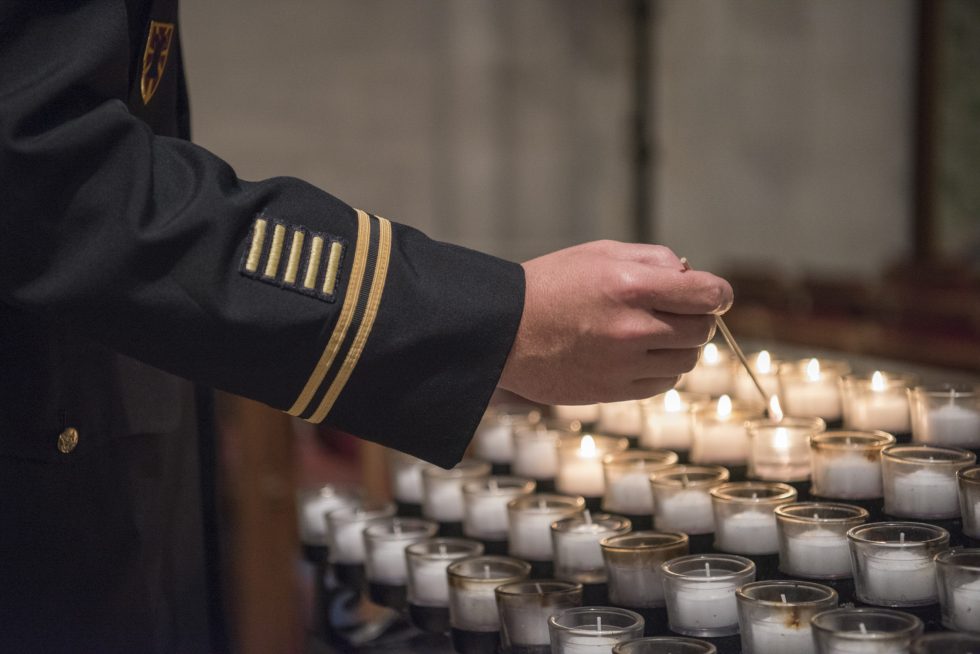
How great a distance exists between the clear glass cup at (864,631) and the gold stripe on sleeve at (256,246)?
25.3 inches

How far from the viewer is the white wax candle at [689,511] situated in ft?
4.93

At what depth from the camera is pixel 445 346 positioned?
1237mm

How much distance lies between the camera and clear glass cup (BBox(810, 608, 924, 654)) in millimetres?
1023

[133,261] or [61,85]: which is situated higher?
[61,85]

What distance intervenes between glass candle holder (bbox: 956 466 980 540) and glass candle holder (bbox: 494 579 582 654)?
0.43m

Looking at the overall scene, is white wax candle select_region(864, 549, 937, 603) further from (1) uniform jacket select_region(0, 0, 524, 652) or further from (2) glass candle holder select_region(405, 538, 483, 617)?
(2) glass candle holder select_region(405, 538, 483, 617)

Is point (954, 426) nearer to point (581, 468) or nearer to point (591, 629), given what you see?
point (581, 468)

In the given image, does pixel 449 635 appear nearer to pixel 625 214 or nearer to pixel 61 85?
pixel 61 85

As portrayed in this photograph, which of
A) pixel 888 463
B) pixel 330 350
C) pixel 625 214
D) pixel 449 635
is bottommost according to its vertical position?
pixel 449 635

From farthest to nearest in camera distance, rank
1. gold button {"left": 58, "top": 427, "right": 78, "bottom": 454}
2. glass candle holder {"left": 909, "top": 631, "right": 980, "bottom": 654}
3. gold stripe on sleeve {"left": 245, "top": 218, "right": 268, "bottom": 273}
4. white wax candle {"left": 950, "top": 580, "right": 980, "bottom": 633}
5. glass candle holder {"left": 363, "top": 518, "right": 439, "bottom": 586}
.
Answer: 1. glass candle holder {"left": 363, "top": 518, "right": 439, "bottom": 586}
2. gold button {"left": 58, "top": 427, "right": 78, "bottom": 454}
3. gold stripe on sleeve {"left": 245, "top": 218, "right": 268, "bottom": 273}
4. white wax candle {"left": 950, "top": 580, "right": 980, "bottom": 633}
5. glass candle holder {"left": 909, "top": 631, "right": 980, "bottom": 654}

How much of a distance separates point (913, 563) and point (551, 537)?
0.47 m

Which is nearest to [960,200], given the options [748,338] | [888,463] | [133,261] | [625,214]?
[625,214]

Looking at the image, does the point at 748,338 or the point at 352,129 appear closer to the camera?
the point at 748,338

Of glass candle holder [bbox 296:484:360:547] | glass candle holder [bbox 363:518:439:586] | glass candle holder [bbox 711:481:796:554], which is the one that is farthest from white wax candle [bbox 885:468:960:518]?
glass candle holder [bbox 296:484:360:547]
